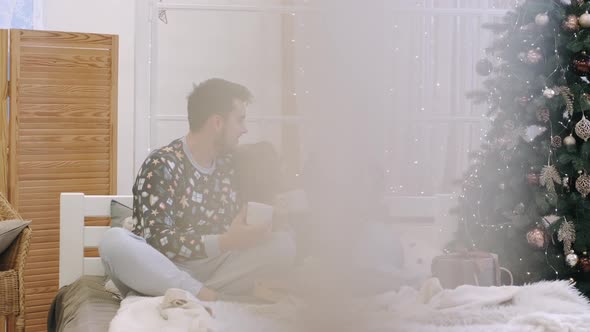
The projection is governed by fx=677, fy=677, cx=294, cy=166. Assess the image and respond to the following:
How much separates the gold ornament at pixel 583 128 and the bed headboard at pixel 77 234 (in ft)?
3.97

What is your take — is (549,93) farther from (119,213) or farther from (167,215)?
(119,213)

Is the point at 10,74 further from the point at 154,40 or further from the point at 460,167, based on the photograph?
the point at 460,167

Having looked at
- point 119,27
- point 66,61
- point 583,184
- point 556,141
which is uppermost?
point 119,27

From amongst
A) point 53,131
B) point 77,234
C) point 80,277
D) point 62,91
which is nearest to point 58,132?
point 53,131

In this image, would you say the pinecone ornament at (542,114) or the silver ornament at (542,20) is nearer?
the silver ornament at (542,20)

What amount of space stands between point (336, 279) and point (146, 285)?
1.27 m

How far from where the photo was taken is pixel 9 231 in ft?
5.67

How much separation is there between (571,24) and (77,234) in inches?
55.6

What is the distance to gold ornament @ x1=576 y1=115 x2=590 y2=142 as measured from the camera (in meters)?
1.75

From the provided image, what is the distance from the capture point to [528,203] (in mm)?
1837

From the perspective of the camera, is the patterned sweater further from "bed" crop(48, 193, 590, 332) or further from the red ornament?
the red ornament

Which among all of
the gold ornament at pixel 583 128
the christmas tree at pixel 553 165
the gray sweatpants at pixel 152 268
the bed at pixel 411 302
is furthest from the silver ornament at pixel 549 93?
the gray sweatpants at pixel 152 268

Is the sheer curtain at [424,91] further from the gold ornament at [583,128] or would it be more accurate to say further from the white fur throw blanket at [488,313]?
the gold ornament at [583,128]

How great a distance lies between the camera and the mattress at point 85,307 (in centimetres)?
114
